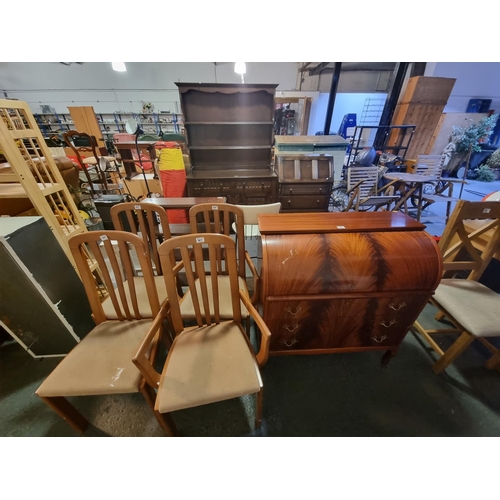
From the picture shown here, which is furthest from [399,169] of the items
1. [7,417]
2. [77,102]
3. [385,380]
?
[77,102]

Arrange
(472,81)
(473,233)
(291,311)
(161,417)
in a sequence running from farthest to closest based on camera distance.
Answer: (472,81) < (473,233) < (291,311) < (161,417)

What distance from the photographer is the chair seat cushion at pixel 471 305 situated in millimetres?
1262

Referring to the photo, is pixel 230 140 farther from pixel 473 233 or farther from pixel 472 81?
pixel 472 81

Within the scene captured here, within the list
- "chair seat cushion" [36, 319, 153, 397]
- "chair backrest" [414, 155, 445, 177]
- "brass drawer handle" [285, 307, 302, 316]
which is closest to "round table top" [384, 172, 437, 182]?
"chair backrest" [414, 155, 445, 177]

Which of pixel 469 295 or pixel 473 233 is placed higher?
pixel 473 233

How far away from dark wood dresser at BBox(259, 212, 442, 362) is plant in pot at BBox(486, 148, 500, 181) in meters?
7.71

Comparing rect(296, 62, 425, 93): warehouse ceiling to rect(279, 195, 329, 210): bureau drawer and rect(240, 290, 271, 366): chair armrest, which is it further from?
rect(240, 290, 271, 366): chair armrest

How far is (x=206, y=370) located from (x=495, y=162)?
29.9 feet

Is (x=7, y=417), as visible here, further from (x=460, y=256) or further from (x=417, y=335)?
(x=460, y=256)

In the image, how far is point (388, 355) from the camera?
1.53 metres

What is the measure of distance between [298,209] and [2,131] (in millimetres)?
3255

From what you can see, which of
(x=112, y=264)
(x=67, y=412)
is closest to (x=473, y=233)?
(x=112, y=264)

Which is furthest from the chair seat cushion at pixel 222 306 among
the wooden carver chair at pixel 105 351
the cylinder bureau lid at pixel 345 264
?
the cylinder bureau lid at pixel 345 264

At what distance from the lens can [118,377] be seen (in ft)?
3.47
